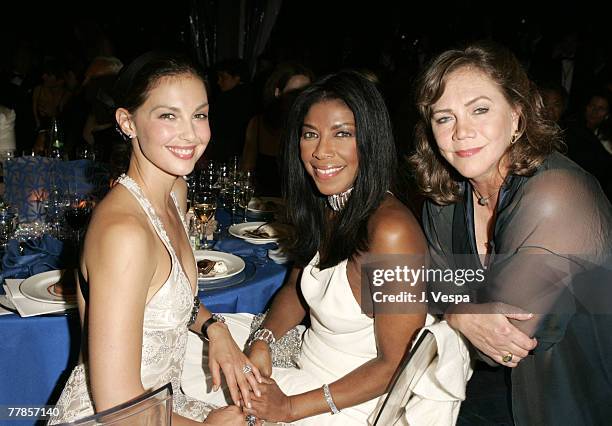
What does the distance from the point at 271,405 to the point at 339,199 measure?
0.78 metres

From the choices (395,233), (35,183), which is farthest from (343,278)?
(35,183)

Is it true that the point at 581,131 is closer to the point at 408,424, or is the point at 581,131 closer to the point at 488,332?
the point at 488,332

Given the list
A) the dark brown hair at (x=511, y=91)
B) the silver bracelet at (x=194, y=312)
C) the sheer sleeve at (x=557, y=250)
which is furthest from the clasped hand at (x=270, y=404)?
the dark brown hair at (x=511, y=91)

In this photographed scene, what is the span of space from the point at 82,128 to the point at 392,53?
22.1 ft

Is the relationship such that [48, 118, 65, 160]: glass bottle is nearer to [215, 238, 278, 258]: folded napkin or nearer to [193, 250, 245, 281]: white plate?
[215, 238, 278, 258]: folded napkin

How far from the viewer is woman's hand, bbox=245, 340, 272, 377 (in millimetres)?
1977

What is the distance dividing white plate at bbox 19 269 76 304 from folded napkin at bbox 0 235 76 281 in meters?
0.16

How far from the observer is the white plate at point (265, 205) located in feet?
10.9

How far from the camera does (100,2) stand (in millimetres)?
12102

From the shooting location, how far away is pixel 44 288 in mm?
1960

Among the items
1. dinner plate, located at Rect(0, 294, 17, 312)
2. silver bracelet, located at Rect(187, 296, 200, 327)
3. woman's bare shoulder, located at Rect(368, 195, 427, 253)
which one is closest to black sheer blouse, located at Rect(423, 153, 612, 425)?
woman's bare shoulder, located at Rect(368, 195, 427, 253)

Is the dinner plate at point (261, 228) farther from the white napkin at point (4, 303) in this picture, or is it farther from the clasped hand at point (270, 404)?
the white napkin at point (4, 303)

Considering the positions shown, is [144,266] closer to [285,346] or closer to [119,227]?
[119,227]

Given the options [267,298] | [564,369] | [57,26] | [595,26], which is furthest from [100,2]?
[564,369]
